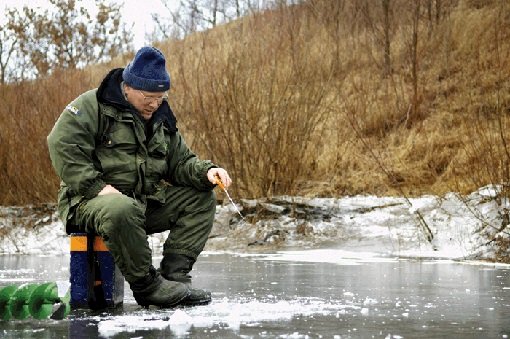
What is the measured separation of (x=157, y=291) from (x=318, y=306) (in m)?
0.97

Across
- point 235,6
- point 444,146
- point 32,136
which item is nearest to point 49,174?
point 32,136

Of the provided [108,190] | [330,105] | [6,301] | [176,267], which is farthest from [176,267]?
[330,105]

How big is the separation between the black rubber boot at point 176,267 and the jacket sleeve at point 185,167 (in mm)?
484

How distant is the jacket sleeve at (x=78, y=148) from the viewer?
19.3 feet

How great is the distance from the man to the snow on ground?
A: 4496 mm

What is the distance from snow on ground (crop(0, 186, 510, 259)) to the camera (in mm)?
10711

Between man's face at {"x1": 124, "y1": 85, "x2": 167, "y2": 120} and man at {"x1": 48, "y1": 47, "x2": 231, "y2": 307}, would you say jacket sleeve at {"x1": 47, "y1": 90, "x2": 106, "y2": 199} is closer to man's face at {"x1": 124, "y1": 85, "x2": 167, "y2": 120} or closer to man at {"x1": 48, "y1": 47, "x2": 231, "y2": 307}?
man at {"x1": 48, "y1": 47, "x2": 231, "y2": 307}

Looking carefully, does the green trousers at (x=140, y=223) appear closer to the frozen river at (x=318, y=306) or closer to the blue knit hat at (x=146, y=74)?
the frozen river at (x=318, y=306)

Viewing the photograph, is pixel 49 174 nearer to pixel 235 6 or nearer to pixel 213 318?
pixel 213 318

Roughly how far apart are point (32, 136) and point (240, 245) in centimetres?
496

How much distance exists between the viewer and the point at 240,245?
495 inches

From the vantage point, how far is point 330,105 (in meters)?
17.0

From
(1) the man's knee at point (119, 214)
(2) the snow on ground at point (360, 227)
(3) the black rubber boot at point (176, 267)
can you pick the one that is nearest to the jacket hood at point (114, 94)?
(1) the man's knee at point (119, 214)

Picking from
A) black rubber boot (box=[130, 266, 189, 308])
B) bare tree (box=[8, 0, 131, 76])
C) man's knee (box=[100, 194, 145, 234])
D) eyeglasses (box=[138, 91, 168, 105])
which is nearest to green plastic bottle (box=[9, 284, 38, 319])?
man's knee (box=[100, 194, 145, 234])
